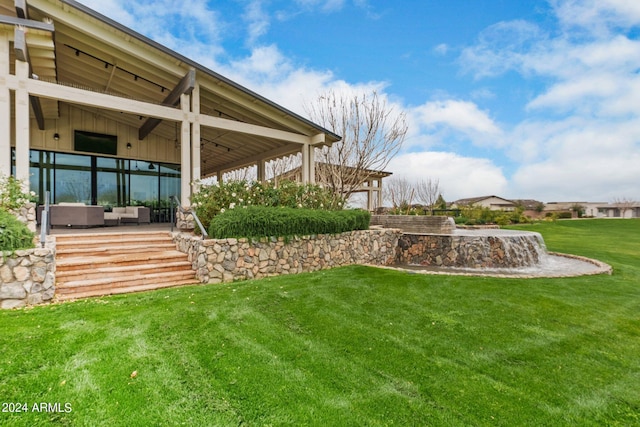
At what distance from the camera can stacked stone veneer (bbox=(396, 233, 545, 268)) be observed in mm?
9375

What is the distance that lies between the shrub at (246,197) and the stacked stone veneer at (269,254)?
2.70 feet

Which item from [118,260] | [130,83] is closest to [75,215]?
[118,260]

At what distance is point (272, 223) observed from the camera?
6.93 meters

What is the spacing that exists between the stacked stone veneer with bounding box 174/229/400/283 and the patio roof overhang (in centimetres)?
413

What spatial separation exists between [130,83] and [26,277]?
8.29 m

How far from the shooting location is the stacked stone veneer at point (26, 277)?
4.33 meters

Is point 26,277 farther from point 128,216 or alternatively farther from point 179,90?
point 128,216

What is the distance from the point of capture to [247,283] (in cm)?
595

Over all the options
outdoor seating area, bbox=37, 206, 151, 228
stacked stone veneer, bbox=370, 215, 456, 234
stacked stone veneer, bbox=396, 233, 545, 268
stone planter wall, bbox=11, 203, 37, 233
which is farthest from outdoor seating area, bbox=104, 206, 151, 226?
stacked stone veneer, bbox=370, 215, 456, 234

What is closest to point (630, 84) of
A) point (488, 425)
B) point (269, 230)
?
point (269, 230)

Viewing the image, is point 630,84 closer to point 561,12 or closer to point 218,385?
Answer: point 561,12

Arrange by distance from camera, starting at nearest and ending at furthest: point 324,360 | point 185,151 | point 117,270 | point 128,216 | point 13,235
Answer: point 324,360, point 13,235, point 117,270, point 185,151, point 128,216

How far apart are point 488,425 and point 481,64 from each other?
536 inches

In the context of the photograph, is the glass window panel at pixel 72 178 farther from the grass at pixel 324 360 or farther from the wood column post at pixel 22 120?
the grass at pixel 324 360
